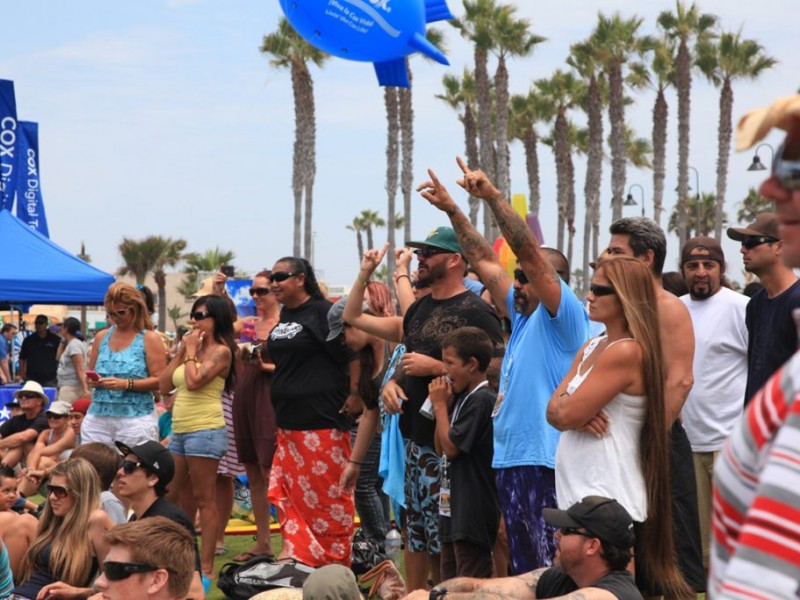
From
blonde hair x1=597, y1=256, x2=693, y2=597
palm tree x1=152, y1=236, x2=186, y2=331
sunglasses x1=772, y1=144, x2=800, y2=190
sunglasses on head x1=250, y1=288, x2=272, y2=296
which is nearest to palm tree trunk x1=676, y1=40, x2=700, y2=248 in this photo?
palm tree x1=152, y1=236, x2=186, y2=331

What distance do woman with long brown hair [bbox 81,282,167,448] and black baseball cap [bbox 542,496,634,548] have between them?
4.65 m

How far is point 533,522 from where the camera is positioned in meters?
5.11

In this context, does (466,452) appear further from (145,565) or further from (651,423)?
(145,565)

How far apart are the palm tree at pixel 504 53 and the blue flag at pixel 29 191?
23647 mm

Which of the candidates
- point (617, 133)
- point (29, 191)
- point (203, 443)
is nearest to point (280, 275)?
point (203, 443)

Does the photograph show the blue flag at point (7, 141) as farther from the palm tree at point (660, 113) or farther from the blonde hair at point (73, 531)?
the palm tree at point (660, 113)

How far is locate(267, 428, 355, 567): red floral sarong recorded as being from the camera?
715 centimetres

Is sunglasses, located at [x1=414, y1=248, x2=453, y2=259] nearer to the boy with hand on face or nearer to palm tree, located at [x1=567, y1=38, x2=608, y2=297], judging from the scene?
the boy with hand on face

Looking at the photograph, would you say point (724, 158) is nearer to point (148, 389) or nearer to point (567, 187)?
point (567, 187)

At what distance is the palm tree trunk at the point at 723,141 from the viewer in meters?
43.0

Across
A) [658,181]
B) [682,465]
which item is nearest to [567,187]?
[658,181]

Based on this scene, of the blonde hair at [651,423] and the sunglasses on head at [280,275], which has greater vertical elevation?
the sunglasses on head at [280,275]

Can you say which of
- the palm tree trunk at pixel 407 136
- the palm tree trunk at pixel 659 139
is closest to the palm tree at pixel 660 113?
the palm tree trunk at pixel 659 139

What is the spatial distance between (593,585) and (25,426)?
26.2 ft
